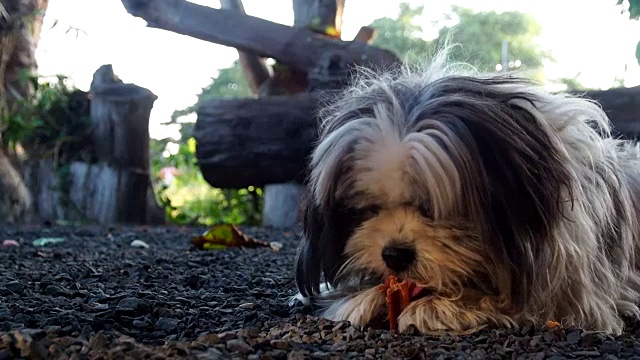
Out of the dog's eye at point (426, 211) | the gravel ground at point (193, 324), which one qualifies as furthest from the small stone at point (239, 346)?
the dog's eye at point (426, 211)

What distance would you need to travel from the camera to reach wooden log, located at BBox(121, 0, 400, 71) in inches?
350

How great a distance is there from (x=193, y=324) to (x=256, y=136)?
17.9 feet

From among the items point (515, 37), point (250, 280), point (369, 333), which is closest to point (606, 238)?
point (369, 333)

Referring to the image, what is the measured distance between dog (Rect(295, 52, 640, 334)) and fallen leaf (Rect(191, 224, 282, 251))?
2.89 meters

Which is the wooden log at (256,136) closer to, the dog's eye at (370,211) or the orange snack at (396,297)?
the dog's eye at (370,211)

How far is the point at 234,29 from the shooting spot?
29.5 ft

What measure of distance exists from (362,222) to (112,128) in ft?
21.9

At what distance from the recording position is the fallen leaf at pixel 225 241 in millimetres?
6141

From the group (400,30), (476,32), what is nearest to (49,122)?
(400,30)

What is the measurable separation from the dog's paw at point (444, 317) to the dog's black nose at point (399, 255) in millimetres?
138

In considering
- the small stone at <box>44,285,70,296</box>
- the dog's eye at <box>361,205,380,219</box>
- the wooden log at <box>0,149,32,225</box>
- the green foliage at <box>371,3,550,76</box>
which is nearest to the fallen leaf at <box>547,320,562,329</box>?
the dog's eye at <box>361,205,380,219</box>

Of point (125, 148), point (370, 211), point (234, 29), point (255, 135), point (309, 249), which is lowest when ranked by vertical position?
point (309, 249)

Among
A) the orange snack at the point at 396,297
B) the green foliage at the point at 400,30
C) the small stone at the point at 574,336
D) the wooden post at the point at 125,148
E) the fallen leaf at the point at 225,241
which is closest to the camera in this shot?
the small stone at the point at 574,336

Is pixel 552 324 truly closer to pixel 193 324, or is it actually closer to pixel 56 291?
pixel 193 324
